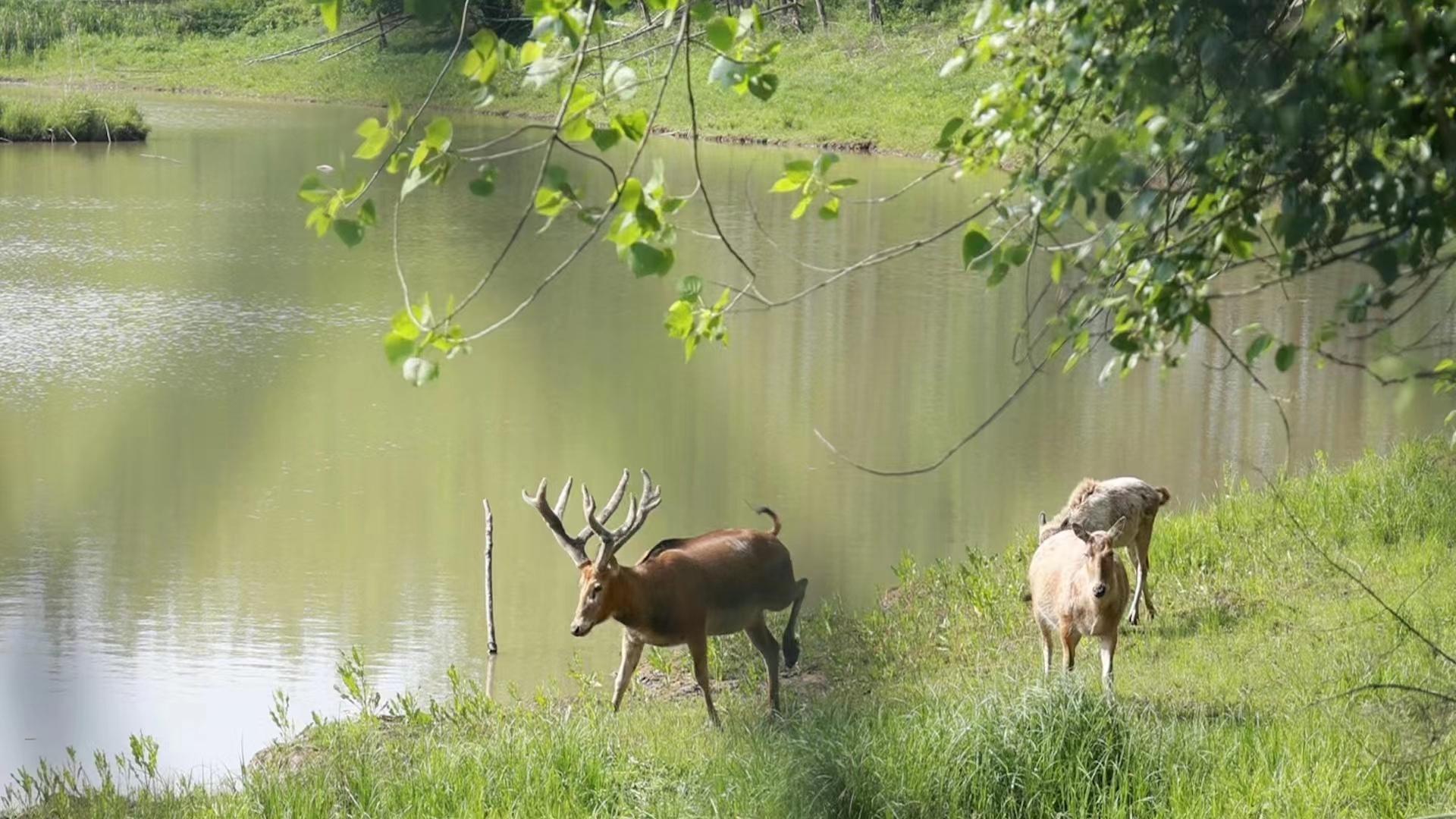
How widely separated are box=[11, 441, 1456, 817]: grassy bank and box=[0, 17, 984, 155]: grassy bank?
23.0 meters

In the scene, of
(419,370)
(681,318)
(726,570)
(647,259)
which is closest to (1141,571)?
(726,570)

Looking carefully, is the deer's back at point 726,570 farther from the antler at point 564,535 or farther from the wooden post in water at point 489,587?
the wooden post in water at point 489,587

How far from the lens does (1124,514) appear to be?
834 cm

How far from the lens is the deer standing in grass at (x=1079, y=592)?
6844 mm

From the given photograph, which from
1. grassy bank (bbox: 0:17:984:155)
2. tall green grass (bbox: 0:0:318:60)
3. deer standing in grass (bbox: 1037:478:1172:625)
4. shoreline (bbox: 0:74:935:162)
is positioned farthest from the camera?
tall green grass (bbox: 0:0:318:60)

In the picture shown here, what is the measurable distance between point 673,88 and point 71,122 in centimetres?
1245

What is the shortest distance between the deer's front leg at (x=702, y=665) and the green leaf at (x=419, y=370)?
3.84 meters

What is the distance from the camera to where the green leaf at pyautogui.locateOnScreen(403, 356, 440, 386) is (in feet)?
11.7

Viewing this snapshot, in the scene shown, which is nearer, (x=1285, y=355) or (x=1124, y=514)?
(x=1285, y=355)

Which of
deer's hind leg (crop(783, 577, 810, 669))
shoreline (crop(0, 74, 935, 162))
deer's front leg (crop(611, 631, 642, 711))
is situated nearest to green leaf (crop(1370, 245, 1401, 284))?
deer's front leg (crop(611, 631, 642, 711))

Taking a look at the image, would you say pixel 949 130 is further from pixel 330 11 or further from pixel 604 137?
pixel 330 11

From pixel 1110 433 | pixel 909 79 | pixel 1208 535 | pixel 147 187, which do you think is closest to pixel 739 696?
pixel 1208 535

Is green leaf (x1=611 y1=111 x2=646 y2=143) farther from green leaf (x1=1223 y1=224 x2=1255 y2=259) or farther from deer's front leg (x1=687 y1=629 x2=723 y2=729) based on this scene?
deer's front leg (x1=687 y1=629 x2=723 y2=729)

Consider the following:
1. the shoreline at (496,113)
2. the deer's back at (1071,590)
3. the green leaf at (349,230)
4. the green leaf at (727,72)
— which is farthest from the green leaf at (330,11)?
the shoreline at (496,113)
